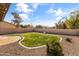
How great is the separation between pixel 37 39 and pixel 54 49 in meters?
0.16

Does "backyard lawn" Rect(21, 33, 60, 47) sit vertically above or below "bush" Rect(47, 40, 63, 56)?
above

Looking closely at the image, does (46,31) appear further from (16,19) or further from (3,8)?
(3,8)

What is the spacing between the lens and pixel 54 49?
3.96ft

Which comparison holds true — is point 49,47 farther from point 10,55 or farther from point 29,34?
point 10,55

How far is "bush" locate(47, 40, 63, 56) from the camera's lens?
1.20 metres

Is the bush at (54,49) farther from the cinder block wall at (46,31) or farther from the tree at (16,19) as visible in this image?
the tree at (16,19)

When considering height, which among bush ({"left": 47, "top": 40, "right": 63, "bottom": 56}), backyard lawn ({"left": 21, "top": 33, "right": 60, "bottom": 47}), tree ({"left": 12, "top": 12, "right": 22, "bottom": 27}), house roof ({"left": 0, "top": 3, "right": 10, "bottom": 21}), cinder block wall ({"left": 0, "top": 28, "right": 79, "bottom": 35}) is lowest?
bush ({"left": 47, "top": 40, "right": 63, "bottom": 56})

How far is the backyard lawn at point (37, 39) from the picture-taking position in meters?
1.22

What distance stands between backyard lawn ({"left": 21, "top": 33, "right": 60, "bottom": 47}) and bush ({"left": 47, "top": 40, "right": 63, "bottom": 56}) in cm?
3

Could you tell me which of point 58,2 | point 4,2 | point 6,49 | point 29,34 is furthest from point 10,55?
point 58,2

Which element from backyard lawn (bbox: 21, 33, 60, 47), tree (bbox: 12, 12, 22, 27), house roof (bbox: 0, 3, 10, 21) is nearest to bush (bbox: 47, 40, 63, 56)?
backyard lawn (bbox: 21, 33, 60, 47)

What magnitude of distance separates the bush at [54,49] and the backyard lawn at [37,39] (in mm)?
34

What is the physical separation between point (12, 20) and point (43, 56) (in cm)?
39

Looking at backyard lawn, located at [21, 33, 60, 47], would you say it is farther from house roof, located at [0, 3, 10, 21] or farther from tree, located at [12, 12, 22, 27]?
house roof, located at [0, 3, 10, 21]
